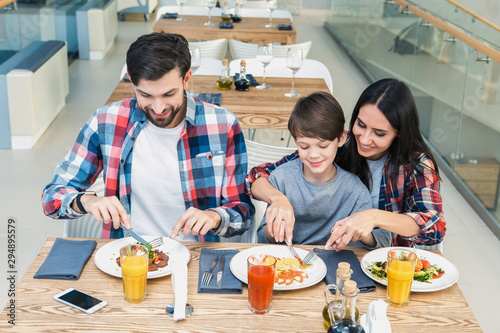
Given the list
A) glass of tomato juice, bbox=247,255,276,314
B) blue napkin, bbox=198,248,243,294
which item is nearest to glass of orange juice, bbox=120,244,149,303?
blue napkin, bbox=198,248,243,294

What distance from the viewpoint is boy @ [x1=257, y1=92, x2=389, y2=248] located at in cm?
191

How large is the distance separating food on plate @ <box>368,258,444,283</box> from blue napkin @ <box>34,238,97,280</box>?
80cm

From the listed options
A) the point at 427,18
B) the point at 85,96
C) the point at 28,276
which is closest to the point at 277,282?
the point at 28,276

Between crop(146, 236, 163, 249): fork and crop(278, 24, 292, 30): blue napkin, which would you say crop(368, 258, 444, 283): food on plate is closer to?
crop(146, 236, 163, 249): fork

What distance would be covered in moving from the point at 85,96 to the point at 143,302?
179 inches

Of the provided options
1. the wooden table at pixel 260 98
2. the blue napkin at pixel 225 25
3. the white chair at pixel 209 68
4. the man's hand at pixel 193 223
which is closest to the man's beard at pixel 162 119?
the man's hand at pixel 193 223

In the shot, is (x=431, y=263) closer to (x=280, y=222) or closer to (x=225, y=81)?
(x=280, y=222)

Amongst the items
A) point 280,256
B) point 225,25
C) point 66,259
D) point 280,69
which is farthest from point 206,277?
point 225,25

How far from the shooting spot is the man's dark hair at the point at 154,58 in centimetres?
179

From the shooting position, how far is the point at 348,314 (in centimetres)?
130

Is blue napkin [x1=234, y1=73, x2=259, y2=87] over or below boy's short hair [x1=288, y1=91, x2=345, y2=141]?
below

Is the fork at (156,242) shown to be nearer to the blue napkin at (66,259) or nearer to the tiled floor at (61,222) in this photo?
the blue napkin at (66,259)

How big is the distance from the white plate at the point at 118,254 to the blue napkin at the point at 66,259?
0.04 metres

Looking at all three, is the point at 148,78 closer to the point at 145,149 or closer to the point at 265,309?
the point at 145,149
